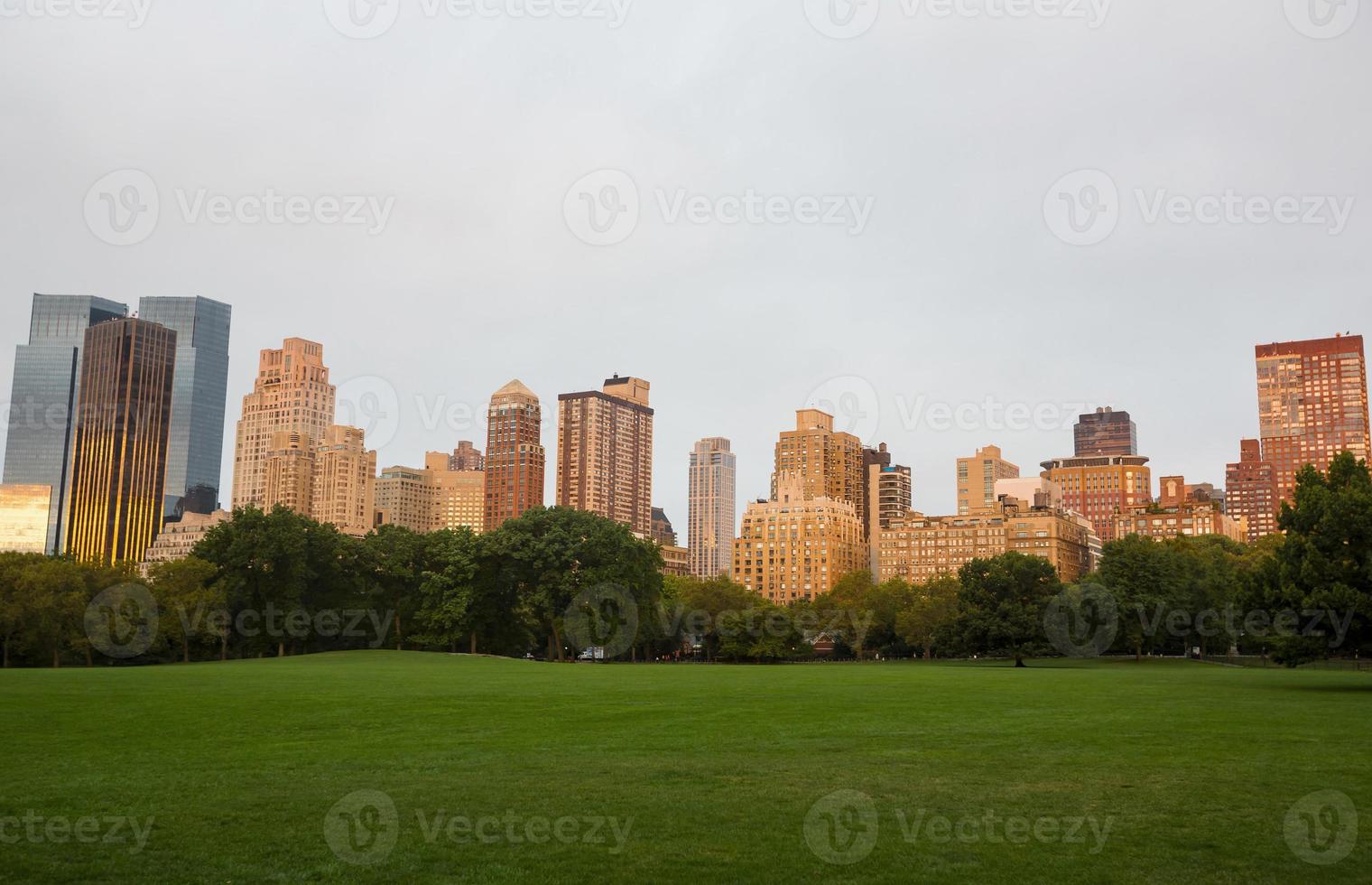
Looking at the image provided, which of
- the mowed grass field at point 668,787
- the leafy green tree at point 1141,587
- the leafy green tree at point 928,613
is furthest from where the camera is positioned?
the leafy green tree at point 928,613

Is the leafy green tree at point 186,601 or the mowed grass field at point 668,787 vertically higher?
the leafy green tree at point 186,601

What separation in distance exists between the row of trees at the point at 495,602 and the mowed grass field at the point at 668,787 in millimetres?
49798

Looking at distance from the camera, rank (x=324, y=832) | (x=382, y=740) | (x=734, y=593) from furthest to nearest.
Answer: (x=734, y=593) < (x=382, y=740) < (x=324, y=832)

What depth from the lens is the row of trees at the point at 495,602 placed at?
79.3 metres

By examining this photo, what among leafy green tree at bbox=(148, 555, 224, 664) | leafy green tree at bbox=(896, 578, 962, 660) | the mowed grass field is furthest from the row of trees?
the mowed grass field

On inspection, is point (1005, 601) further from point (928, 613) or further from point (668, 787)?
point (668, 787)

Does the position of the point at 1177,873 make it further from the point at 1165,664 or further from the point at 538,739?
the point at 1165,664

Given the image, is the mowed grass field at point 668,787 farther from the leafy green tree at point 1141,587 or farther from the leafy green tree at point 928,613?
the leafy green tree at point 928,613

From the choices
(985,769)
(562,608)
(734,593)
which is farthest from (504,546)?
(985,769)

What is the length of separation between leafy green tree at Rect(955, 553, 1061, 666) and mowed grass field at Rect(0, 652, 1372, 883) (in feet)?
194

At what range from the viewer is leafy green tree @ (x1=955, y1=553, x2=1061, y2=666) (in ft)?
304

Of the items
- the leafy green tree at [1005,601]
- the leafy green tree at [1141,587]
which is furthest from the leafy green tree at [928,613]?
→ the leafy green tree at [1141,587]

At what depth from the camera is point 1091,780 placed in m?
18.0

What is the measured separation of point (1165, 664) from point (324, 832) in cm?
9854
